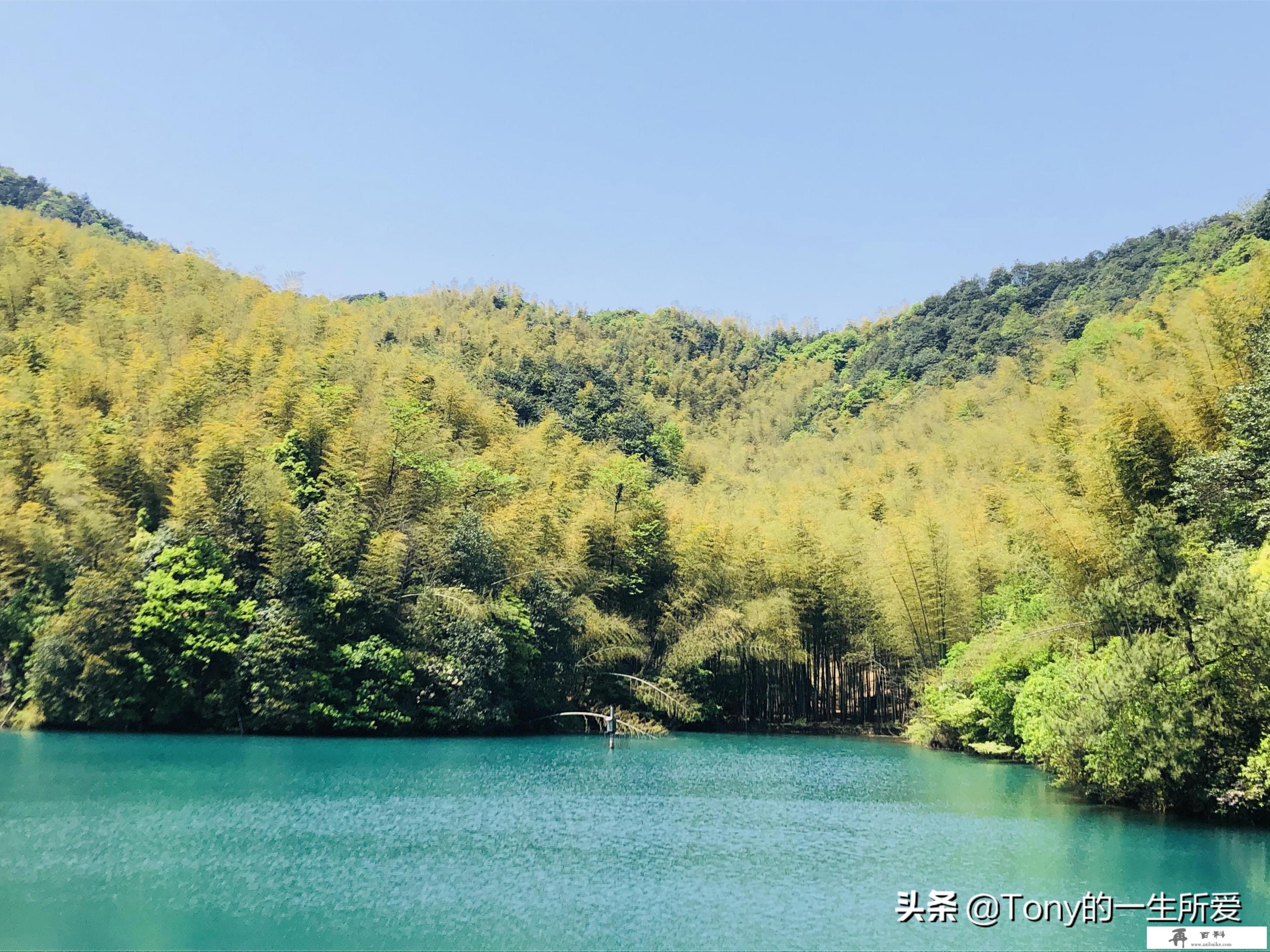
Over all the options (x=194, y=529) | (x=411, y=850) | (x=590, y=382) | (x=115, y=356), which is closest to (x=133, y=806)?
(x=411, y=850)

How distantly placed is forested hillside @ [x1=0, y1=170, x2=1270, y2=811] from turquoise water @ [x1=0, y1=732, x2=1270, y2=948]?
2.69m

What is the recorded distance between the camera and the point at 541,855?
13211 mm

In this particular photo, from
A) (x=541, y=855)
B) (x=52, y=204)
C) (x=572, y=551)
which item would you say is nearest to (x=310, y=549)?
(x=572, y=551)

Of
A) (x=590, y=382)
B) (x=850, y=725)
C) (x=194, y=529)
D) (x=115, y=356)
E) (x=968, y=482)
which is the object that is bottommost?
(x=850, y=725)

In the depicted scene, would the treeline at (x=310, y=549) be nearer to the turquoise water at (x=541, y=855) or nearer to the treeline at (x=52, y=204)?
the turquoise water at (x=541, y=855)

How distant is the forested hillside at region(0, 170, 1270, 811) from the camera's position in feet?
55.4

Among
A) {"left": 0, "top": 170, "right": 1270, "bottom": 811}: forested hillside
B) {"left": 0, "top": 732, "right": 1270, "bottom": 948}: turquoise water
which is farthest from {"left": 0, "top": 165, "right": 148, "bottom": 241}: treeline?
{"left": 0, "top": 732, "right": 1270, "bottom": 948}: turquoise water

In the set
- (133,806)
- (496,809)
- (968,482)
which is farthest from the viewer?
(968,482)

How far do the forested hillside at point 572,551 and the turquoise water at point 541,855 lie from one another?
8.83 feet

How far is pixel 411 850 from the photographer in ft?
43.1

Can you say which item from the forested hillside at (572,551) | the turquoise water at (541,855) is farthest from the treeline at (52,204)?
the turquoise water at (541,855)

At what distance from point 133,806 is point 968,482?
104 feet

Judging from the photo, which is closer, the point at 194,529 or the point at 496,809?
the point at 496,809

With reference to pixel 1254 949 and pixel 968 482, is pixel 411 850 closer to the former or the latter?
A: pixel 1254 949
